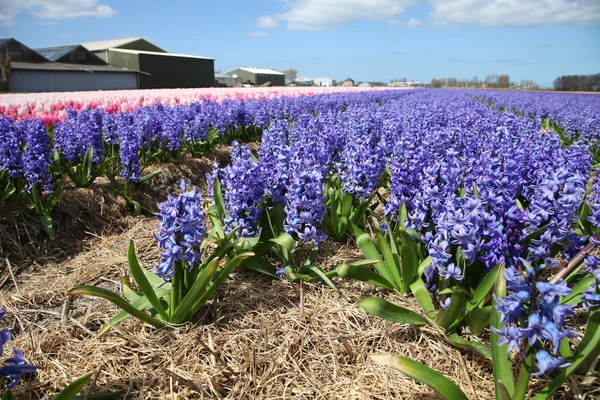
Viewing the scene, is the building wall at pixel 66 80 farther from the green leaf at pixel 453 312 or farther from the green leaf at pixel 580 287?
the green leaf at pixel 580 287

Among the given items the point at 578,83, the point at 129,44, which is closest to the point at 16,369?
the point at 578,83

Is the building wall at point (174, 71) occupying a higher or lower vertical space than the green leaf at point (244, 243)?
higher

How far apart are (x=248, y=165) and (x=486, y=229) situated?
5.23 ft

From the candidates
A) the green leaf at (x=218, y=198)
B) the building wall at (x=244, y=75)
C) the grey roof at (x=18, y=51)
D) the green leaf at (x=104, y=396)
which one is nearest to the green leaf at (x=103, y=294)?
the green leaf at (x=104, y=396)

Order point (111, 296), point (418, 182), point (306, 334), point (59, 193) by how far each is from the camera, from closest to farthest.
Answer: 1. point (111, 296)
2. point (306, 334)
3. point (418, 182)
4. point (59, 193)

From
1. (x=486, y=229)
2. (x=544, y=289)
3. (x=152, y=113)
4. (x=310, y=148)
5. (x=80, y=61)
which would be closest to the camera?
(x=544, y=289)

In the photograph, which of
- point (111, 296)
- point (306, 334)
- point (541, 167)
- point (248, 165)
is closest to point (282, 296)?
point (306, 334)

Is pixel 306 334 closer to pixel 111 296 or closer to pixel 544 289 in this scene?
pixel 111 296

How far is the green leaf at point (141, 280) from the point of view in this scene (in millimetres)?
2305

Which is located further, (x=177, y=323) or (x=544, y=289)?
(x=177, y=323)

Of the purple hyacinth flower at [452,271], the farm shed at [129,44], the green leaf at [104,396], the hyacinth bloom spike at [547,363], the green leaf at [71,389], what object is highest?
the farm shed at [129,44]

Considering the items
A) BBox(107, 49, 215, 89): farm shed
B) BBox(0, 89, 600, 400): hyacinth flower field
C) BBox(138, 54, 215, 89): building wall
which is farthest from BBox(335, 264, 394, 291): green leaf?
BBox(107, 49, 215, 89): farm shed

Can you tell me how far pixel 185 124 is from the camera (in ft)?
23.0

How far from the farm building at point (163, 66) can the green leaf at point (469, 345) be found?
4497 cm
